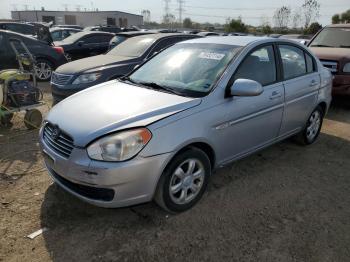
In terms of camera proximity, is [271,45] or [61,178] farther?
[271,45]

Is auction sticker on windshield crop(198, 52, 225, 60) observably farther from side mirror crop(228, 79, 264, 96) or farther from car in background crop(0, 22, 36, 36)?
car in background crop(0, 22, 36, 36)

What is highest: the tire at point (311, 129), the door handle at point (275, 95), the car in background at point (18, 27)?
the car in background at point (18, 27)

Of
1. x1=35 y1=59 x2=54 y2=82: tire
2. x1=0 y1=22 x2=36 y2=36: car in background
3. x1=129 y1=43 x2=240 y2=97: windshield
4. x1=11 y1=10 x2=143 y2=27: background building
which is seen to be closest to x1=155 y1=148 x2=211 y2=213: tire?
x1=129 y1=43 x2=240 y2=97: windshield

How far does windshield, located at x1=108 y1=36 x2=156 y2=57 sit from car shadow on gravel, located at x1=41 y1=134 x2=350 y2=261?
4181 mm

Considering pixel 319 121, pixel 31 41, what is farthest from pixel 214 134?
pixel 31 41

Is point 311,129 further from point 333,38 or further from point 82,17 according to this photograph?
point 82,17

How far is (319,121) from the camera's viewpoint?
5379 millimetres

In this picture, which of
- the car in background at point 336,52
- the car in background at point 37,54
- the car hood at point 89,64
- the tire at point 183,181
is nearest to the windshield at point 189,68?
the tire at point 183,181

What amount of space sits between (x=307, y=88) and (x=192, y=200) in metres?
2.44

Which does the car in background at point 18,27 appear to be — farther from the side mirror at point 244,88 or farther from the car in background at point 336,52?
the side mirror at point 244,88

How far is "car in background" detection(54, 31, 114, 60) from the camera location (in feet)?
40.4

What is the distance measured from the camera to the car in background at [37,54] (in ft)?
30.3

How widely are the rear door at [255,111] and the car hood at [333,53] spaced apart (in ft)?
12.6

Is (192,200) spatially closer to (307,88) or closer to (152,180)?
(152,180)
